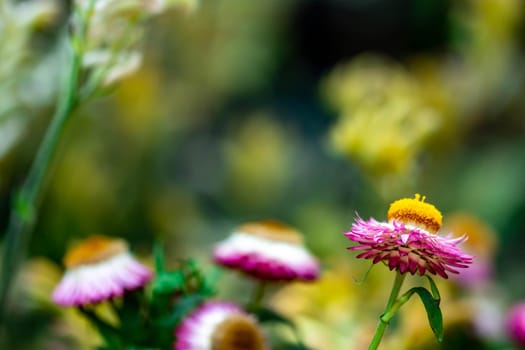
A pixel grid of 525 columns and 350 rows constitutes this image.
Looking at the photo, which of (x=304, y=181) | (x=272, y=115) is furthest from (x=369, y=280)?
(x=272, y=115)

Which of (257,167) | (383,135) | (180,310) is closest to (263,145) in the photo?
(257,167)

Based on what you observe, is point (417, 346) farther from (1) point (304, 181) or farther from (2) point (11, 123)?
(1) point (304, 181)

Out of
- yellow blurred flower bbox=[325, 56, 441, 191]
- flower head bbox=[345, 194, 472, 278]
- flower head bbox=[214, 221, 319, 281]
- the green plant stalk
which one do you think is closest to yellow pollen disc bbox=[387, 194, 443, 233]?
flower head bbox=[345, 194, 472, 278]

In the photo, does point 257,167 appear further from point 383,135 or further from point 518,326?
point 518,326

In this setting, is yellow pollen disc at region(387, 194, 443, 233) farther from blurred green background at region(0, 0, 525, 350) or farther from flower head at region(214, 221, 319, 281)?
blurred green background at region(0, 0, 525, 350)

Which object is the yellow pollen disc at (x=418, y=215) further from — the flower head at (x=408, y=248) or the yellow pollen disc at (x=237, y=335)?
the yellow pollen disc at (x=237, y=335)
